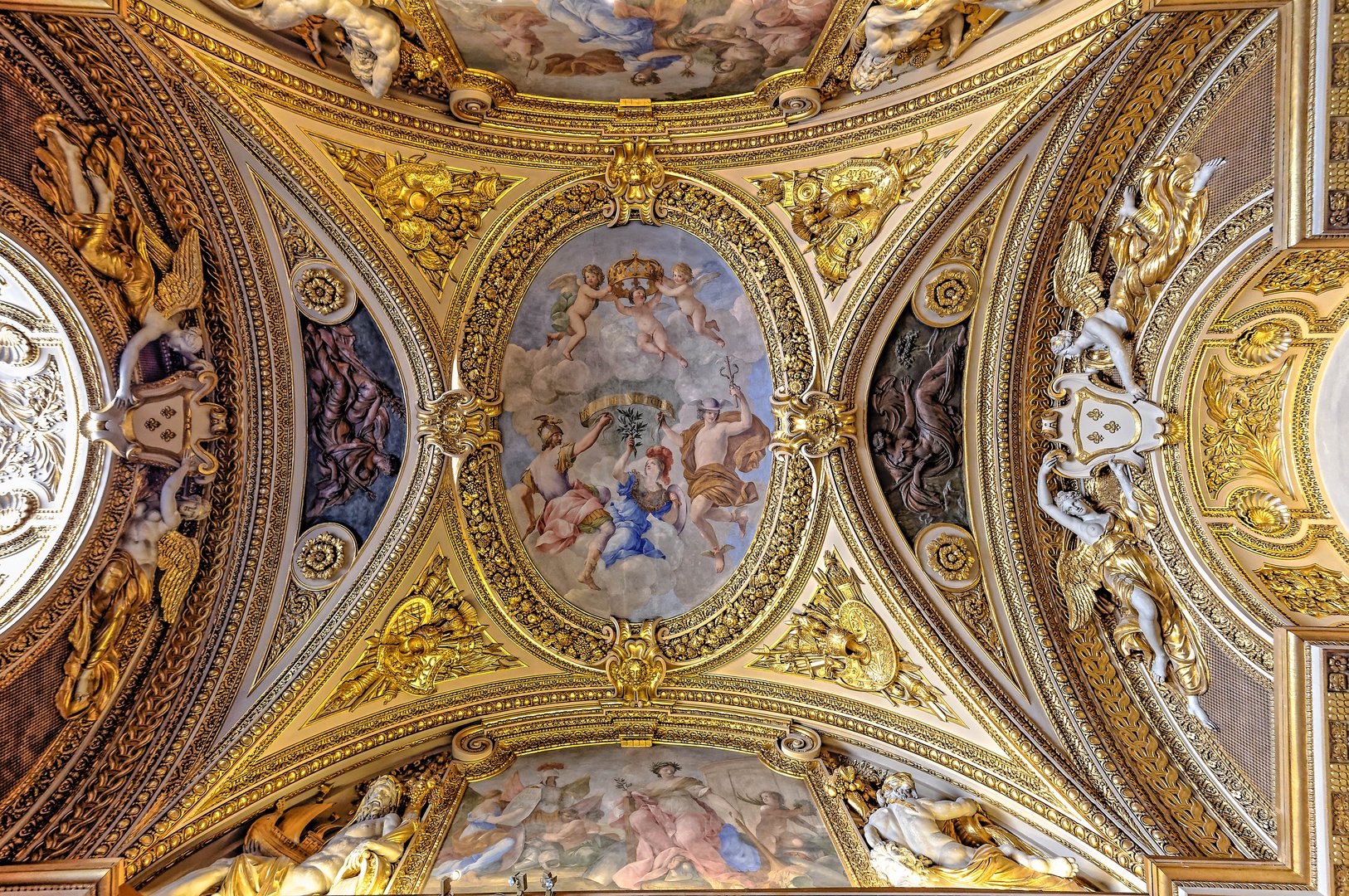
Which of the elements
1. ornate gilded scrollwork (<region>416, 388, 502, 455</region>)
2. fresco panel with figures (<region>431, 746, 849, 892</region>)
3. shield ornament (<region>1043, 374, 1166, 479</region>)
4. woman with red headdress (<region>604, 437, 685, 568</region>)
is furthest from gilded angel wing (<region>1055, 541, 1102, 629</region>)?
ornate gilded scrollwork (<region>416, 388, 502, 455</region>)

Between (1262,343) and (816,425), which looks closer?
(1262,343)

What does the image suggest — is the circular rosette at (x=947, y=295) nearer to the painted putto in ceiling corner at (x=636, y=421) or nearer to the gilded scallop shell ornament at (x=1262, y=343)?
the painted putto in ceiling corner at (x=636, y=421)

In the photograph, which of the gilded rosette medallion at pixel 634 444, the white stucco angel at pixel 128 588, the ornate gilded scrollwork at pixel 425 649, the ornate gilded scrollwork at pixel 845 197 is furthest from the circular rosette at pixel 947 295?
the white stucco angel at pixel 128 588

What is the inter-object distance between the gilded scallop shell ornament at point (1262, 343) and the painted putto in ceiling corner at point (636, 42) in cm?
591

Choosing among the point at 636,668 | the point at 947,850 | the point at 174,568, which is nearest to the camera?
the point at 947,850

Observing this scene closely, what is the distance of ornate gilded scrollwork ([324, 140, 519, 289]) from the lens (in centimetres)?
921

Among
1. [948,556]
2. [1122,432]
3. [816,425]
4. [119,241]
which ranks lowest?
[119,241]

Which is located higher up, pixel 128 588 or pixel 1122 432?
pixel 1122 432

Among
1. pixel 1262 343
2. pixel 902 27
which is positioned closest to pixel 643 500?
pixel 902 27

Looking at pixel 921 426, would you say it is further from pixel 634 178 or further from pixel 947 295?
pixel 634 178

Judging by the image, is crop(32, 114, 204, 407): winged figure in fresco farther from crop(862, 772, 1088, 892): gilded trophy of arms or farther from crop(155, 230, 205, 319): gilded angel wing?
crop(862, 772, 1088, 892): gilded trophy of arms

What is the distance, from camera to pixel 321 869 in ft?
25.9

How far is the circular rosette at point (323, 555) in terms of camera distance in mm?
9422

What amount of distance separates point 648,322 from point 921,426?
3.91 meters
